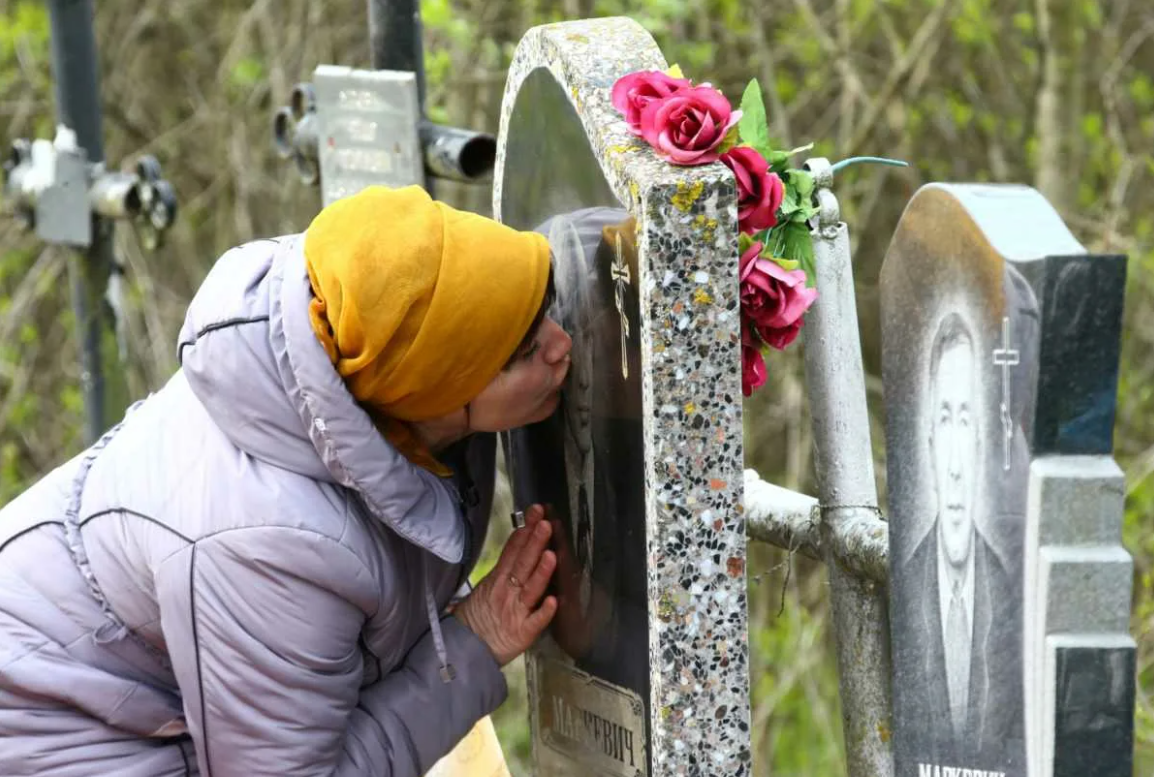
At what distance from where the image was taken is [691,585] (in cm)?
214

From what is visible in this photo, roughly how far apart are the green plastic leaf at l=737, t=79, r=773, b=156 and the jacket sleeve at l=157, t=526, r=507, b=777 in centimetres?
76

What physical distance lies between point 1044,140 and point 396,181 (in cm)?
284

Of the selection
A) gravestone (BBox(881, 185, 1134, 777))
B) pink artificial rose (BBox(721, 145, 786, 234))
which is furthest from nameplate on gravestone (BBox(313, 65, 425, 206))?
gravestone (BBox(881, 185, 1134, 777))

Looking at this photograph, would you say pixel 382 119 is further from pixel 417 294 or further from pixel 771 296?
pixel 771 296

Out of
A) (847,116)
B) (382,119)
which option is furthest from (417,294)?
(847,116)

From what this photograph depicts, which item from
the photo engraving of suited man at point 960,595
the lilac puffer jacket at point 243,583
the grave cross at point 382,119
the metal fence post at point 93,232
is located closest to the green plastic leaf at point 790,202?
the photo engraving of suited man at point 960,595

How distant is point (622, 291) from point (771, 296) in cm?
19

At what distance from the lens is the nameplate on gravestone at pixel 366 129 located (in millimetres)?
3982

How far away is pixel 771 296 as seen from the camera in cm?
226

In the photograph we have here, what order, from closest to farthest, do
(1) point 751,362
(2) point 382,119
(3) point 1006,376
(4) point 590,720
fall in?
(3) point 1006,376, (1) point 751,362, (4) point 590,720, (2) point 382,119

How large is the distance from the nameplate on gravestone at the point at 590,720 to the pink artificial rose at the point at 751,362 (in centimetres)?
46

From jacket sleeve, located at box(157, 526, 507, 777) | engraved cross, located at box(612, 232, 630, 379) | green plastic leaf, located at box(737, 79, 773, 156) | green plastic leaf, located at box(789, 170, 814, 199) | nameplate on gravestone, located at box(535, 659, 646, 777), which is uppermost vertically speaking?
green plastic leaf, located at box(737, 79, 773, 156)

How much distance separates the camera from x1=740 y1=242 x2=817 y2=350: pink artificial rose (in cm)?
225

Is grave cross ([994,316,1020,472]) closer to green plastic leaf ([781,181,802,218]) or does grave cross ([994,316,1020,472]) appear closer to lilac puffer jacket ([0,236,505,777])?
green plastic leaf ([781,181,802,218])
